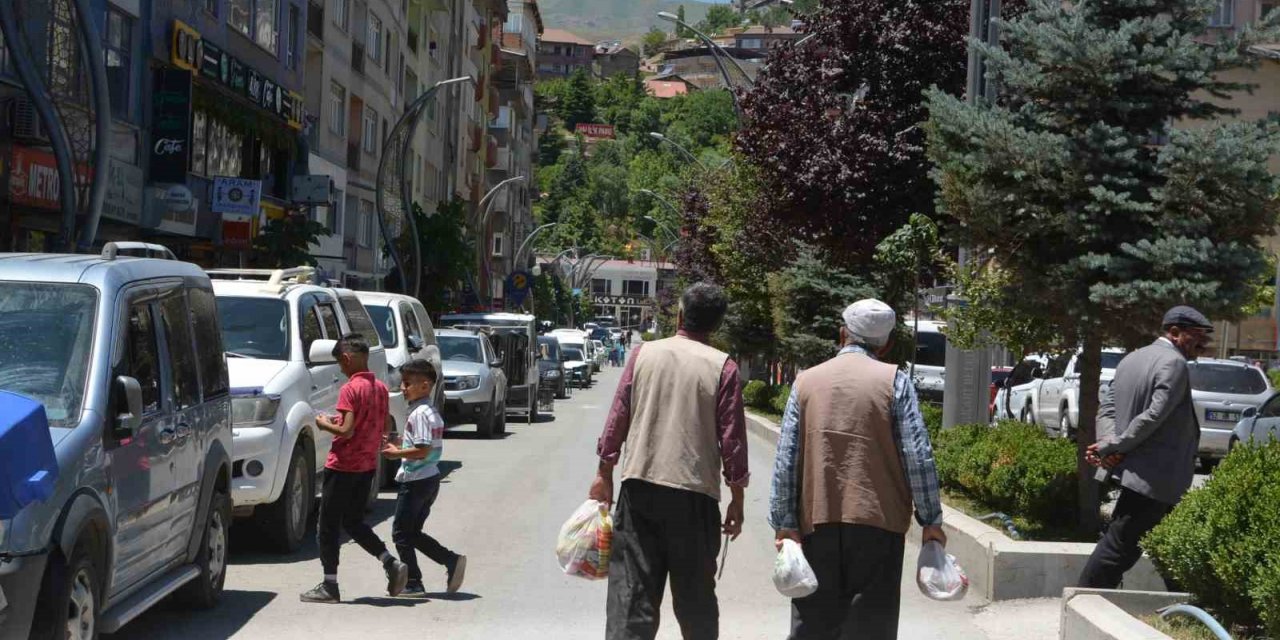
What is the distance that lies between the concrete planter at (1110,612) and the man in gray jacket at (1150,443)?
45 centimetres

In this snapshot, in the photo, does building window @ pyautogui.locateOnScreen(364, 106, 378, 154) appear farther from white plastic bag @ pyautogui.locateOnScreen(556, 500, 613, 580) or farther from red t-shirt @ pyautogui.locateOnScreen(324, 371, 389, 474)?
white plastic bag @ pyautogui.locateOnScreen(556, 500, 613, 580)

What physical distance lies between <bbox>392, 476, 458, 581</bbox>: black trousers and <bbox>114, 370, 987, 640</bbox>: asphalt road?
0.33 meters

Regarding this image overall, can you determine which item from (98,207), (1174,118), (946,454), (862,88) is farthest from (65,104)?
(1174,118)

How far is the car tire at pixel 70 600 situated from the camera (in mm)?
6527

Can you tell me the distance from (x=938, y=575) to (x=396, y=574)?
420 cm

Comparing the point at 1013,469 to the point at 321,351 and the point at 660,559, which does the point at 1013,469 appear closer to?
the point at 321,351

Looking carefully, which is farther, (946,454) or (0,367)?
(946,454)

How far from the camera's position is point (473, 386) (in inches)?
1063

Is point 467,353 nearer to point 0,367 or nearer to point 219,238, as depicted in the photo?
point 219,238

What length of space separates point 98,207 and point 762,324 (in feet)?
71.3

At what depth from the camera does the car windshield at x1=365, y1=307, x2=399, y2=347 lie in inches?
800

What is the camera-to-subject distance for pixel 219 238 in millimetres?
31875

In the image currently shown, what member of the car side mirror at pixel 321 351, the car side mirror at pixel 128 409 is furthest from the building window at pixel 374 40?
the car side mirror at pixel 128 409

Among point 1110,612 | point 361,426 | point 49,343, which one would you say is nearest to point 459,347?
point 361,426
